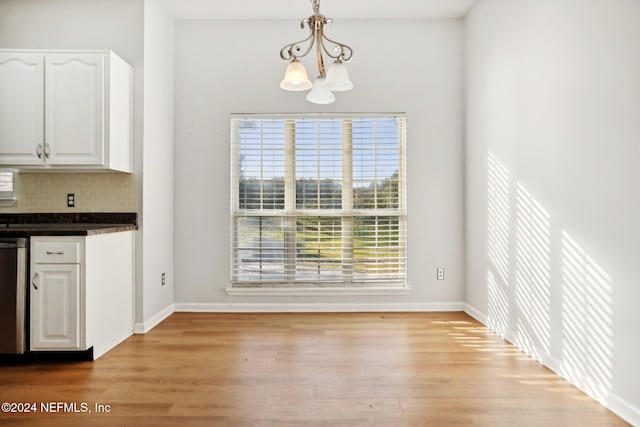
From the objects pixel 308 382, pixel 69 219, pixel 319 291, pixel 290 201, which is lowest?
pixel 308 382

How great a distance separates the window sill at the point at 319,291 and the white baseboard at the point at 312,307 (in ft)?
0.39

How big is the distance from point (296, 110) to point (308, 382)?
8.70 ft

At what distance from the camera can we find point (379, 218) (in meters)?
3.88

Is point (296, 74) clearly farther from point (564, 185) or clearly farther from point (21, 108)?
point (21, 108)

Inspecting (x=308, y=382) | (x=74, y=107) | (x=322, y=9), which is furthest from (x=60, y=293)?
(x=322, y=9)

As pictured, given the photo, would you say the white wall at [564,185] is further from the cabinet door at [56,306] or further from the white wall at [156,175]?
the cabinet door at [56,306]

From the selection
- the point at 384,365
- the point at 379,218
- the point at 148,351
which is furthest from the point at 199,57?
the point at 384,365

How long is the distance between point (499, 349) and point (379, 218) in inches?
65.2

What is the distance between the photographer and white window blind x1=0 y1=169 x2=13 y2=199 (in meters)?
3.13

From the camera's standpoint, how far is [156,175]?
11.3ft

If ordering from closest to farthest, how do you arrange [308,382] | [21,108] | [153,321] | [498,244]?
[308,382] < [21,108] < [498,244] < [153,321]

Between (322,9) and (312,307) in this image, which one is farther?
(312,307)

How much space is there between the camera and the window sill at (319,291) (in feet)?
12.5

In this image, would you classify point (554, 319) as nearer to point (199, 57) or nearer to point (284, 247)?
point (284, 247)
